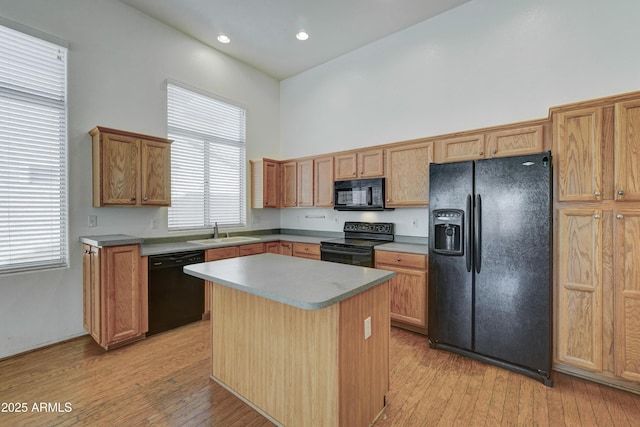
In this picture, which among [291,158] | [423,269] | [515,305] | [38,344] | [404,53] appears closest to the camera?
[515,305]

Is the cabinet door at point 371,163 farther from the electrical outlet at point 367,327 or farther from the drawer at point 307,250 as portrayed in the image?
the electrical outlet at point 367,327

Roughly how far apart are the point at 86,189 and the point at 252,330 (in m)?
2.71

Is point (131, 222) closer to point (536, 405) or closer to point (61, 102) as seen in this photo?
point (61, 102)

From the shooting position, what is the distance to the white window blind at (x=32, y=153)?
275cm

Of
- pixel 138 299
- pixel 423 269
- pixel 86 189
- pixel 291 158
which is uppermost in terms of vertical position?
pixel 291 158

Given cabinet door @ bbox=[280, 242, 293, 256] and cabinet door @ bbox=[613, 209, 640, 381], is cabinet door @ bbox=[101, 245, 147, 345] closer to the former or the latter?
cabinet door @ bbox=[280, 242, 293, 256]

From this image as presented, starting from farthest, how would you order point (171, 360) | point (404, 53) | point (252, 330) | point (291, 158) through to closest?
1. point (291, 158)
2. point (404, 53)
3. point (171, 360)
4. point (252, 330)

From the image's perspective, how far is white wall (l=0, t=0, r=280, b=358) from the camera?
2.83 metres

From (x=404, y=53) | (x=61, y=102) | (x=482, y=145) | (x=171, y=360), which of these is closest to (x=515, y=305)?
(x=482, y=145)

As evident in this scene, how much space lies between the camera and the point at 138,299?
3.05m

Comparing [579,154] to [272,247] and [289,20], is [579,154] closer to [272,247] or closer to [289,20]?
[289,20]

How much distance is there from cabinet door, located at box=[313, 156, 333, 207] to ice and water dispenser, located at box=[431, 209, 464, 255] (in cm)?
189

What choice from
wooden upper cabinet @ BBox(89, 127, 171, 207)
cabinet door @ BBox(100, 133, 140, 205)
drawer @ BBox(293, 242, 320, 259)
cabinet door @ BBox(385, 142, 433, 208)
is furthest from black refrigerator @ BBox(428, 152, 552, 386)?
cabinet door @ BBox(100, 133, 140, 205)

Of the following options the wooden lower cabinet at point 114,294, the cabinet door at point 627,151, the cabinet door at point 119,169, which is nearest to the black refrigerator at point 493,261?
the cabinet door at point 627,151
